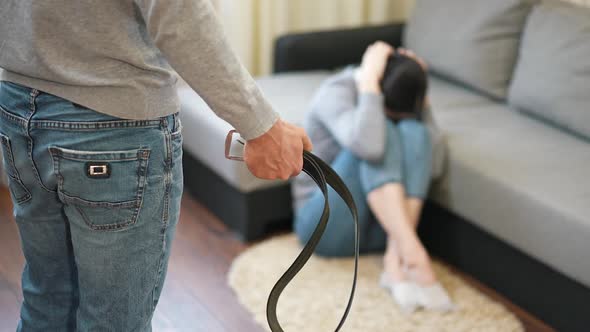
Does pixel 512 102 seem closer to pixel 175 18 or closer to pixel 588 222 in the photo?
pixel 588 222

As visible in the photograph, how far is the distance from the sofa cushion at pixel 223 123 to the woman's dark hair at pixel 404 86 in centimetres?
35

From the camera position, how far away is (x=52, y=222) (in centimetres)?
113

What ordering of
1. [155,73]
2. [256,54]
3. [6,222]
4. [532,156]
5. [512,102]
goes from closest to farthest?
[155,73], [532,156], [6,222], [512,102], [256,54]

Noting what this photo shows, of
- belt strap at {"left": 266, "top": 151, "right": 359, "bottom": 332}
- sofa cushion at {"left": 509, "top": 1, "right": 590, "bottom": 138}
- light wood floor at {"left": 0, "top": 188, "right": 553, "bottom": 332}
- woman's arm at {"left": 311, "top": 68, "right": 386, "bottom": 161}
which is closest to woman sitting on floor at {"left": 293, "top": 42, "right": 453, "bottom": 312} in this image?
woman's arm at {"left": 311, "top": 68, "right": 386, "bottom": 161}

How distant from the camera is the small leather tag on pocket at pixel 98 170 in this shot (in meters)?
0.99

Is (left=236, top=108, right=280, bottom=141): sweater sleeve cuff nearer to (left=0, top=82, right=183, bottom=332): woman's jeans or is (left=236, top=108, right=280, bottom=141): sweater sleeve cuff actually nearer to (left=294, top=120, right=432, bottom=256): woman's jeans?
(left=0, top=82, right=183, bottom=332): woman's jeans

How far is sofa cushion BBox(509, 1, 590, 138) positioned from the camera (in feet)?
7.67

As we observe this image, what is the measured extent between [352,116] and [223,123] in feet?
1.50

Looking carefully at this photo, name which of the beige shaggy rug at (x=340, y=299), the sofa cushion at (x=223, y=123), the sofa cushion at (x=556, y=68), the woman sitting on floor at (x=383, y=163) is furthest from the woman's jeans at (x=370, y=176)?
the sofa cushion at (x=556, y=68)

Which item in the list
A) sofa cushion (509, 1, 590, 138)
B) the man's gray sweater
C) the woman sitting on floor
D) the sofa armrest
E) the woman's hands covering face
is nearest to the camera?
the man's gray sweater

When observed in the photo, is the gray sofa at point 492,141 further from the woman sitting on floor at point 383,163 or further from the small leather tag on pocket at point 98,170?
the small leather tag on pocket at point 98,170

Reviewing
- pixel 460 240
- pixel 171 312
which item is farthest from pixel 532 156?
pixel 171 312

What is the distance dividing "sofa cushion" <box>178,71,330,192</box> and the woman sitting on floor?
0.17 m

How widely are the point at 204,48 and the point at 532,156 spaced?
1.51 m
